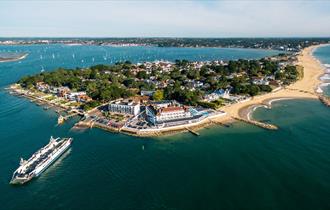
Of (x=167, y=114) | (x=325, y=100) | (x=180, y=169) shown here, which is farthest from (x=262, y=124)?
(x=325, y=100)

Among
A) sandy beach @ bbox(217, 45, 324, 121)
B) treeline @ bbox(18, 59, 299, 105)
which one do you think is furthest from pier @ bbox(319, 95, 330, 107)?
treeline @ bbox(18, 59, 299, 105)

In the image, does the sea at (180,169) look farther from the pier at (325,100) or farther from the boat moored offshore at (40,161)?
the pier at (325,100)

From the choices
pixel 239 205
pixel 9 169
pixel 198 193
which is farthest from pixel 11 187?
pixel 239 205

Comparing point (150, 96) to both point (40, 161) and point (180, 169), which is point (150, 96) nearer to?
point (40, 161)

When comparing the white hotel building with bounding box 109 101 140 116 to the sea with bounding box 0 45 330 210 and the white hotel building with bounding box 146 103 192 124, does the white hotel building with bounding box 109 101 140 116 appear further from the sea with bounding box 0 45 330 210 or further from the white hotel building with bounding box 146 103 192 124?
the sea with bounding box 0 45 330 210

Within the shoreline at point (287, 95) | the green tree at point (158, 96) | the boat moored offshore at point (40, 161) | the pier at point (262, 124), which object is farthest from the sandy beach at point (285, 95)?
the boat moored offshore at point (40, 161)

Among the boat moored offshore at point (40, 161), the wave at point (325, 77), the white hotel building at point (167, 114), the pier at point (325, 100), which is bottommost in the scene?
the boat moored offshore at point (40, 161)

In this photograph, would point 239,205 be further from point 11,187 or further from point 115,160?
point 11,187
